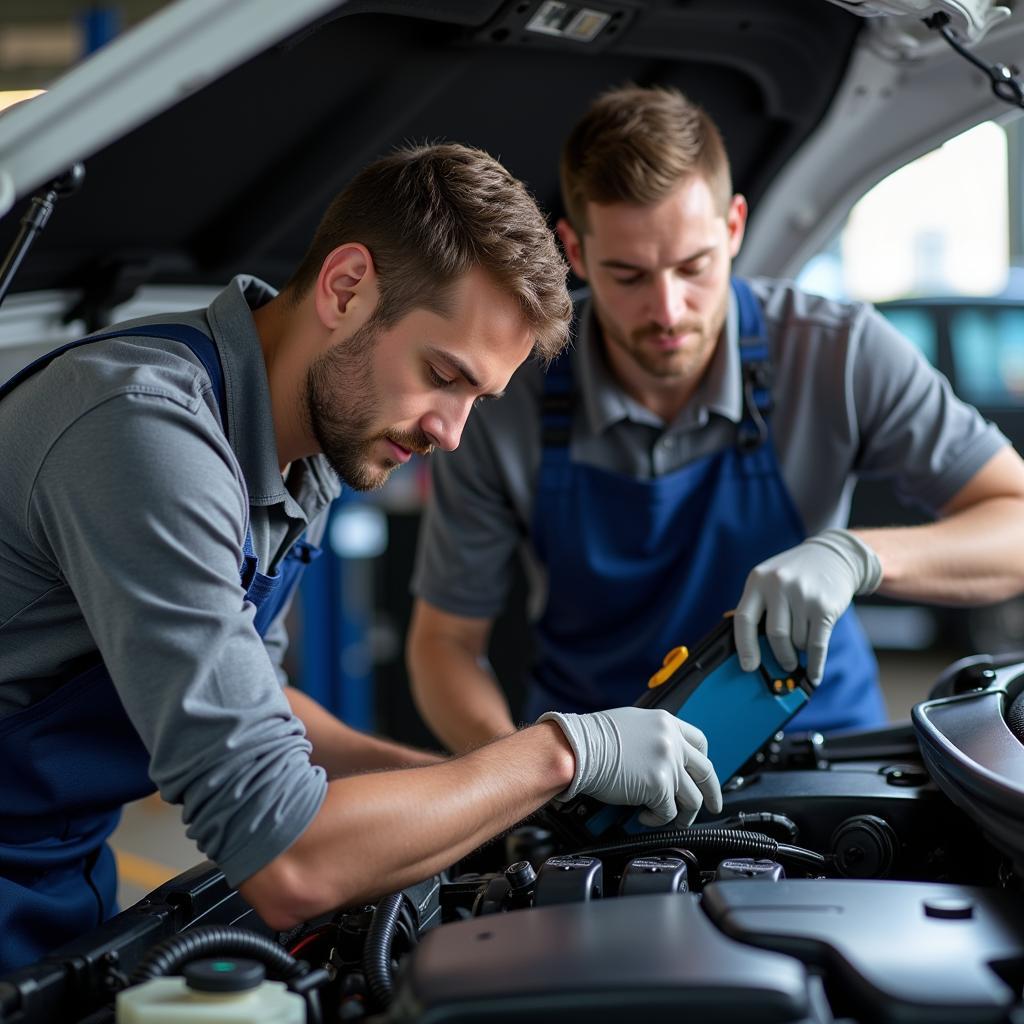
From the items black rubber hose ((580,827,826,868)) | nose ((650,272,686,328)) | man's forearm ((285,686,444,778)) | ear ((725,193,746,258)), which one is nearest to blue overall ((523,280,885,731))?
ear ((725,193,746,258))

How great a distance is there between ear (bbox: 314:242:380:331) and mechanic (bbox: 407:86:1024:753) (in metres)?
0.56

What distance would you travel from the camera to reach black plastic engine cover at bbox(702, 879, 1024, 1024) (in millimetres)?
768

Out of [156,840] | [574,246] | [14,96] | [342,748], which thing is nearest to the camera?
[14,96]

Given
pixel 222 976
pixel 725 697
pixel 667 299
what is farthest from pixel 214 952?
pixel 667 299

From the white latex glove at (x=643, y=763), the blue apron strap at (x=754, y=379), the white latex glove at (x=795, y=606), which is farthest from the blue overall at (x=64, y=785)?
the blue apron strap at (x=754, y=379)

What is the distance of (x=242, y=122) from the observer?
150cm

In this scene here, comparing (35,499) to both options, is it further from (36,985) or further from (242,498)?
(36,985)

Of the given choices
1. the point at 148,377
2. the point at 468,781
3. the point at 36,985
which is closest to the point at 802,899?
the point at 468,781

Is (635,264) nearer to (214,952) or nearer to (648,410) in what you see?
(648,410)

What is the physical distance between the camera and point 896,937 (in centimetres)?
85

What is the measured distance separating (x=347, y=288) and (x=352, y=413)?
0.40ft

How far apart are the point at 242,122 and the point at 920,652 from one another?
4585 mm

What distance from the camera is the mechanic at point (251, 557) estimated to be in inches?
38.4

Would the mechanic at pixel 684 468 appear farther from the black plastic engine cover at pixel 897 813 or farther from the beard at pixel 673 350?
the black plastic engine cover at pixel 897 813
